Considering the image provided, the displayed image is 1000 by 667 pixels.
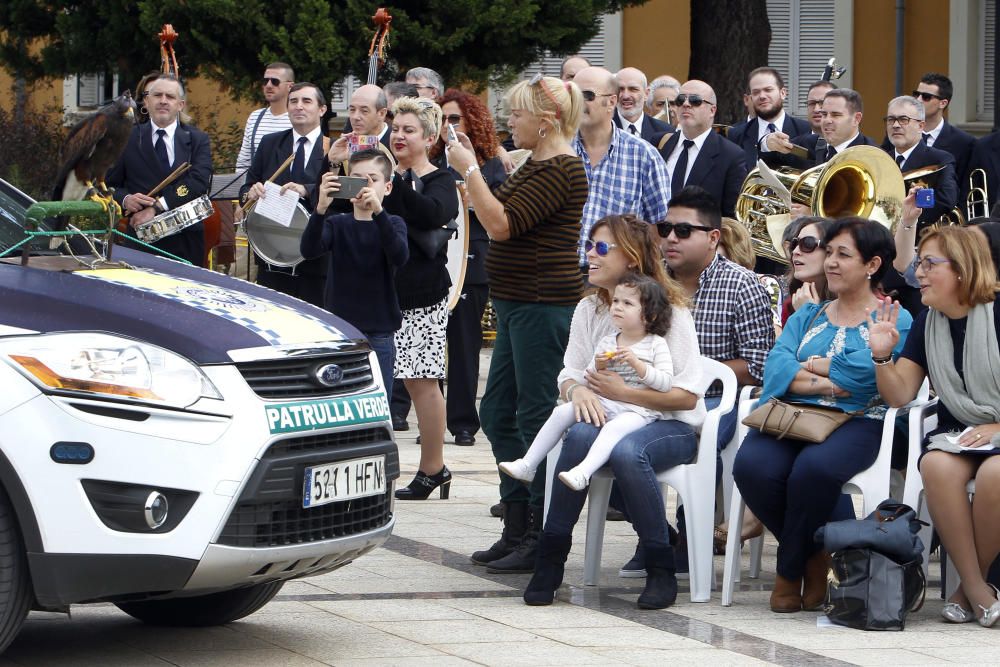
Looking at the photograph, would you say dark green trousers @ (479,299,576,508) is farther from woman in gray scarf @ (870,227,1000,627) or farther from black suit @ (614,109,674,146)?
black suit @ (614,109,674,146)

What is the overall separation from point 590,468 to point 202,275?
157cm

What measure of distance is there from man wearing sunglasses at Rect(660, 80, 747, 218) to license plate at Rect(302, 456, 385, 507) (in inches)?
203

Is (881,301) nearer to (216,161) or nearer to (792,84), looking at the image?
(216,161)

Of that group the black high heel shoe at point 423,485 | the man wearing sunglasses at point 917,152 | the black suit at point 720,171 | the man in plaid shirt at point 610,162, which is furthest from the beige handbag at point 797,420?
the black suit at point 720,171

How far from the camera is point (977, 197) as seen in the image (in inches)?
453

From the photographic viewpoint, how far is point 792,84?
84.8 feet

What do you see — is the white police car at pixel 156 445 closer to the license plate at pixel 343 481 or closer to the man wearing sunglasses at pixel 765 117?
the license plate at pixel 343 481

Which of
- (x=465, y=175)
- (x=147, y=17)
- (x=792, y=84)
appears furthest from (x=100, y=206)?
(x=792, y=84)

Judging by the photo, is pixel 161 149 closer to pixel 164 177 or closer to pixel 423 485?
pixel 164 177

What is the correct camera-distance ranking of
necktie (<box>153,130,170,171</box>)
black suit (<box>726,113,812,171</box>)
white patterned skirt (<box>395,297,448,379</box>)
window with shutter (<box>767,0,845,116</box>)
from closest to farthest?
white patterned skirt (<box>395,297,448,379</box>) < necktie (<box>153,130,170,171</box>) < black suit (<box>726,113,812,171</box>) < window with shutter (<box>767,0,845,116</box>)

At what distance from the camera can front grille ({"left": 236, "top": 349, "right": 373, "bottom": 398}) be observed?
541 cm

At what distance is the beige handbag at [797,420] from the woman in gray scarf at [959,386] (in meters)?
0.22

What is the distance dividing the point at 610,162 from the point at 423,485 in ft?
5.93

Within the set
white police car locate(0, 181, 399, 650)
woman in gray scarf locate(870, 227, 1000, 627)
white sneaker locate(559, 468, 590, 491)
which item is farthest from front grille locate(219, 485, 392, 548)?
woman in gray scarf locate(870, 227, 1000, 627)
